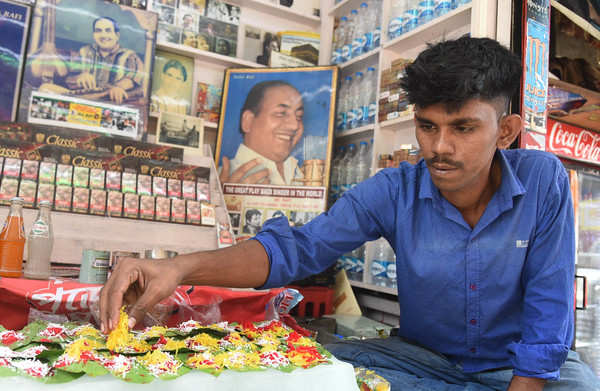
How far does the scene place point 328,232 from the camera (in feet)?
4.76

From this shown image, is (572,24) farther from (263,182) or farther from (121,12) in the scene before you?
(121,12)

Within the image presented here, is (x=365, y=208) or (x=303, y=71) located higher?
(x=303, y=71)

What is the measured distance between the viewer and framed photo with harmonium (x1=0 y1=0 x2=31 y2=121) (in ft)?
8.61

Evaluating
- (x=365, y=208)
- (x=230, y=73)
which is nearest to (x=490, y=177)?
(x=365, y=208)

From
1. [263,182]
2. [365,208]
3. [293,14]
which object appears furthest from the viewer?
[293,14]

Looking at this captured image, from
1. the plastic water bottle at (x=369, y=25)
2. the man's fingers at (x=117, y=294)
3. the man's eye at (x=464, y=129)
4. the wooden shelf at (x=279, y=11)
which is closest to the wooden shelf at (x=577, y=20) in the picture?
the plastic water bottle at (x=369, y=25)

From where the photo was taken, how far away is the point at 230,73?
11.3 feet

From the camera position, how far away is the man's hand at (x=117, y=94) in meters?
2.85

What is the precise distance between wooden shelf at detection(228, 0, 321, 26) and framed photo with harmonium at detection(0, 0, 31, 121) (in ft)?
4.97

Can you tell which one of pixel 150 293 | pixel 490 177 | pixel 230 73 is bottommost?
pixel 150 293

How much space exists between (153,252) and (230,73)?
2086 millimetres

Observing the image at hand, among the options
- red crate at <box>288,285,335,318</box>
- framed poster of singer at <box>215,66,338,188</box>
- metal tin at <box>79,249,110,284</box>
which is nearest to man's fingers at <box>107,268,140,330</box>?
metal tin at <box>79,249,110,284</box>

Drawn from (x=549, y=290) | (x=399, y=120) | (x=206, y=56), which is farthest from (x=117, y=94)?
(x=549, y=290)

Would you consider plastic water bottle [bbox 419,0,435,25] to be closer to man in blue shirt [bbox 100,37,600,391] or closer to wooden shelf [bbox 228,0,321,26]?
wooden shelf [bbox 228,0,321,26]
